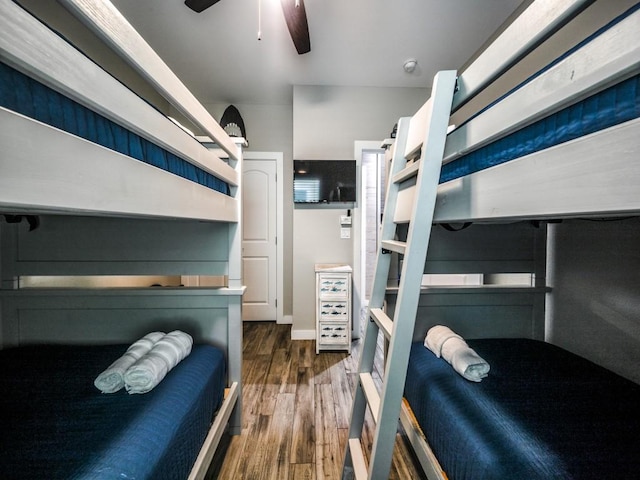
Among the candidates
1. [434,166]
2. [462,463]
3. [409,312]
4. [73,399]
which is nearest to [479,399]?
[462,463]

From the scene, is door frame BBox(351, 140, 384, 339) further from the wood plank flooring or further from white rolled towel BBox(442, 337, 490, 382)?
white rolled towel BBox(442, 337, 490, 382)

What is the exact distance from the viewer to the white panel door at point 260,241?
3.60m

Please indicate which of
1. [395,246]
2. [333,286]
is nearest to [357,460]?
[395,246]

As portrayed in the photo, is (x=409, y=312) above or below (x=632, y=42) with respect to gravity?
below

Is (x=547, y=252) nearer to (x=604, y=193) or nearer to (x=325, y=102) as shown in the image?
(x=604, y=193)

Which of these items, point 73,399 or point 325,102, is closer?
point 73,399

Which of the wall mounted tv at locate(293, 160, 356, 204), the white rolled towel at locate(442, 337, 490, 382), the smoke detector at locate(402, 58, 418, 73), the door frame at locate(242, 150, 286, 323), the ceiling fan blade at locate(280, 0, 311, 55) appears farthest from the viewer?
the door frame at locate(242, 150, 286, 323)

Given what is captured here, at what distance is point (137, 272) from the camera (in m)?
1.56

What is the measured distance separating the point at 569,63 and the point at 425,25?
2081 mm

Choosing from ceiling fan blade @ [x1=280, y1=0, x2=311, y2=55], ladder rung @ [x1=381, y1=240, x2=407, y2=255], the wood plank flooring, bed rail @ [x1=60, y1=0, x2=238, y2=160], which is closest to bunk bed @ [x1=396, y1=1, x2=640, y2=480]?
ladder rung @ [x1=381, y1=240, x2=407, y2=255]

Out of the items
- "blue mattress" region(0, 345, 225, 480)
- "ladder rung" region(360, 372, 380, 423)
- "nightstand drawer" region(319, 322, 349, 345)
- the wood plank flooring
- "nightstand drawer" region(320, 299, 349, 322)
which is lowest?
the wood plank flooring

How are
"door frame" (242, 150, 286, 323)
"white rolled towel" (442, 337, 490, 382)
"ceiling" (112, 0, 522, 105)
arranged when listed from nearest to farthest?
"white rolled towel" (442, 337, 490, 382)
"ceiling" (112, 0, 522, 105)
"door frame" (242, 150, 286, 323)

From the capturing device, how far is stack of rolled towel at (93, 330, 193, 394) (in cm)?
106

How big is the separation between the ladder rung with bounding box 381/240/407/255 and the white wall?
1.87 metres
